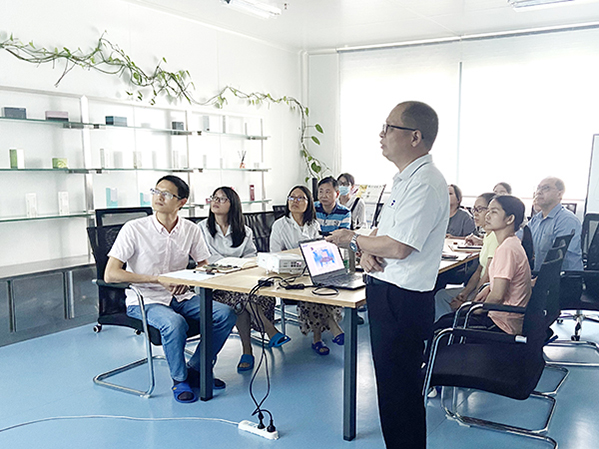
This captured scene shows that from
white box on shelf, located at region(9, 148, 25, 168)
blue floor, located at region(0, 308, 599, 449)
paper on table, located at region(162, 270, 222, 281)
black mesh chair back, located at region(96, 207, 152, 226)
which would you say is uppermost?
white box on shelf, located at region(9, 148, 25, 168)

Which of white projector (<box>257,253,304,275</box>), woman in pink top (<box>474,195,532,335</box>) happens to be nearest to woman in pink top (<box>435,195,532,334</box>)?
woman in pink top (<box>474,195,532,335</box>)

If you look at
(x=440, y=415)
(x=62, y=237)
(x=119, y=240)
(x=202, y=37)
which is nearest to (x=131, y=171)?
(x=62, y=237)

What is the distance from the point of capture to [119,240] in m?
3.35

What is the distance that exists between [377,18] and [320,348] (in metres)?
4.06

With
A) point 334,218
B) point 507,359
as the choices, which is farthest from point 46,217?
point 507,359

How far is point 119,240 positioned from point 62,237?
205cm

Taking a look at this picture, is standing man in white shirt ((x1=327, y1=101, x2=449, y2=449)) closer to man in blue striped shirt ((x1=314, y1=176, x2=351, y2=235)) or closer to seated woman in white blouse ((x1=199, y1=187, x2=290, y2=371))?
seated woman in white blouse ((x1=199, y1=187, x2=290, y2=371))

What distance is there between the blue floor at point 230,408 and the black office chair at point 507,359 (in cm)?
38

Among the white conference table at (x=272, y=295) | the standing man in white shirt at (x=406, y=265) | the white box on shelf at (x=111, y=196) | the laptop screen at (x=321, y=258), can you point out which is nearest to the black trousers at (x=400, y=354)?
the standing man in white shirt at (x=406, y=265)

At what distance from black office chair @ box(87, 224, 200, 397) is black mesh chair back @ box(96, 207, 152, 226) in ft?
Result: 1.82

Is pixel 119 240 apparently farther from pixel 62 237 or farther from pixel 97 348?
pixel 62 237

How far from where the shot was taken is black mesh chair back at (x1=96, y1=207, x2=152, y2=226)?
419 centimetres

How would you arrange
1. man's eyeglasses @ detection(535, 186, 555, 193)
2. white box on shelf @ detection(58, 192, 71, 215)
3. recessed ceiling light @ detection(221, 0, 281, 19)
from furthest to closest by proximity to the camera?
recessed ceiling light @ detection(221, 0, 281, 19)
white box on shelf @ detection(58, 192, 71, 215)
man's eyeglasses @ detection(535, 186, 555, 193)

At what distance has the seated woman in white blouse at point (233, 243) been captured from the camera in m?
3.89
